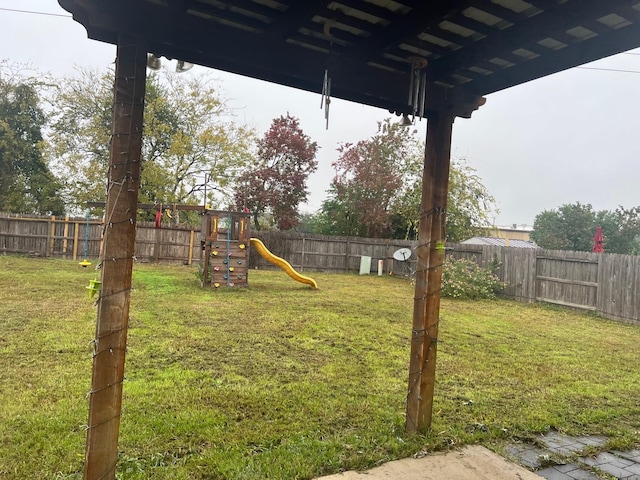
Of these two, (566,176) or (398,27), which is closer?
(398,27)

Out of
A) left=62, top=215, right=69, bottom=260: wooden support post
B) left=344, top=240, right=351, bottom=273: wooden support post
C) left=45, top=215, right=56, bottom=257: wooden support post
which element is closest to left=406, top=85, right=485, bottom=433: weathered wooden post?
left=344, top=240, right=351, bottom=273: wooden support post

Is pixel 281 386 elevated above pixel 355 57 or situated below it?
below

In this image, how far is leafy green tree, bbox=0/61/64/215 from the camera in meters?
17.3

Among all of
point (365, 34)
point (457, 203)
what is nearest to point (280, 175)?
point (457, 203)

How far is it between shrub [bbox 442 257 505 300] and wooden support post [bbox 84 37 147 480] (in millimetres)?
9776

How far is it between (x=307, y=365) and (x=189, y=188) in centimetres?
1599

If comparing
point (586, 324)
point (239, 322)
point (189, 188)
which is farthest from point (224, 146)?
point (586, 324)

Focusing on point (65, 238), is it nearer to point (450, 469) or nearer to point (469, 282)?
point (469, 282)

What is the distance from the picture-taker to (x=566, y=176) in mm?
33531

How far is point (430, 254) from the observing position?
2.82 metres

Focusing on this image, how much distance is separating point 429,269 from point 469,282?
893cm

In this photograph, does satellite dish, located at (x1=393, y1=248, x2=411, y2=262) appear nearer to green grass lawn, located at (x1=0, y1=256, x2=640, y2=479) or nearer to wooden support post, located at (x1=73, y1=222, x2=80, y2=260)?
green grass lawn, located at (x1=0, y1=256, x2=640, y2=479)

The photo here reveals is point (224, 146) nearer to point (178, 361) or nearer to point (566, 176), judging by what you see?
point (178, 361)

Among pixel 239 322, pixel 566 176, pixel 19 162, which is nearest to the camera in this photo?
pixel 239 322
